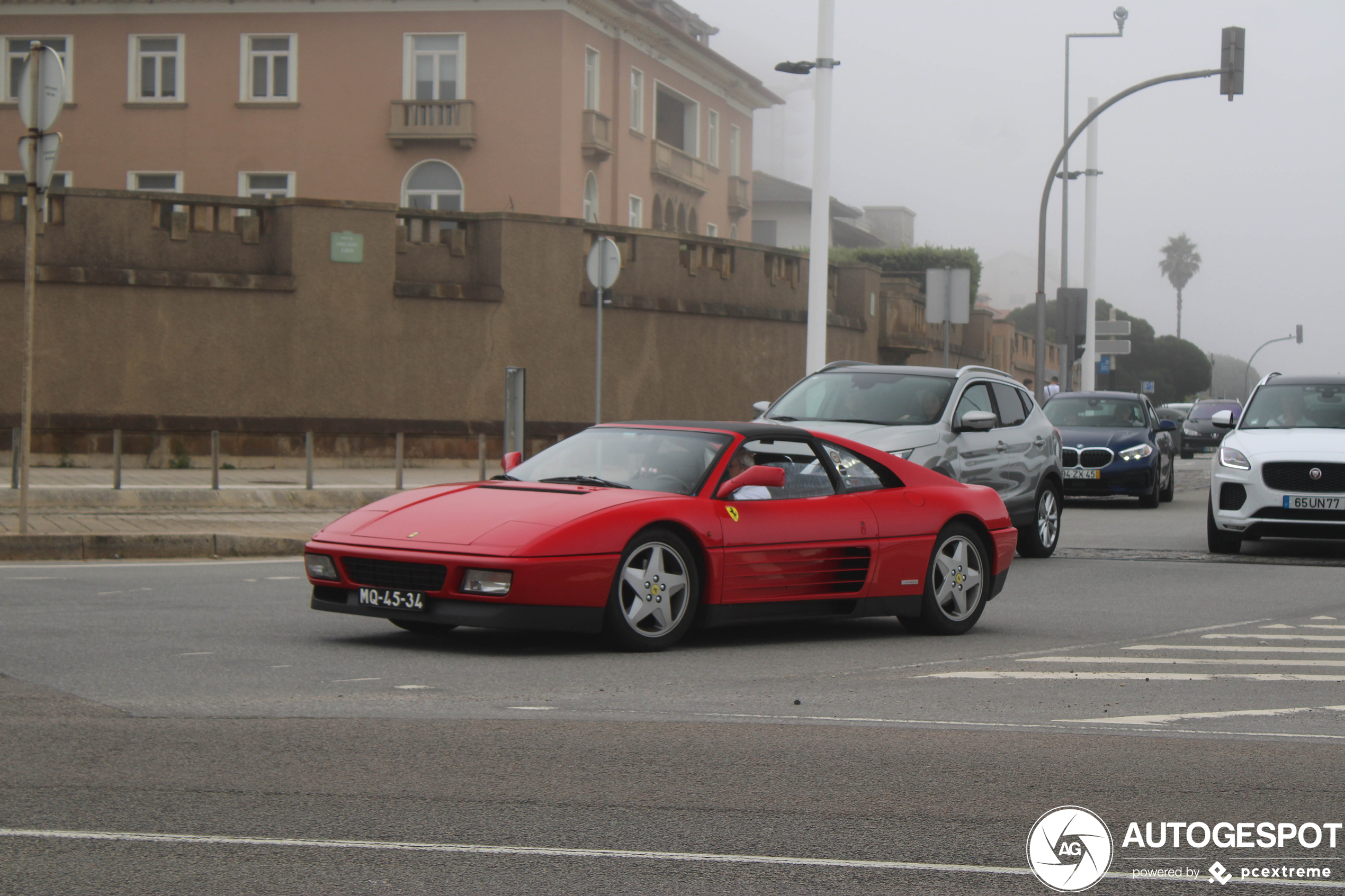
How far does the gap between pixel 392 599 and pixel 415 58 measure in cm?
3316

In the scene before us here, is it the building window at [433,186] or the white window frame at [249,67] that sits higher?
the white window frame at [249,67]

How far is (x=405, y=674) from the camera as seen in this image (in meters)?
7.89

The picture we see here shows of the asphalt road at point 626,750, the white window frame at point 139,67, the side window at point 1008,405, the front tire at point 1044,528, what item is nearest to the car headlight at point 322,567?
the asphalt road at point 626,750

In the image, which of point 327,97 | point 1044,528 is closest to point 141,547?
point 1044,528

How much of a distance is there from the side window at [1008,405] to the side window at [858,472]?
18.2ft

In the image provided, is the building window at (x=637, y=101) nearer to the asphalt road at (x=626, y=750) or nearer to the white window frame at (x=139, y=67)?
the white window frame at (x=139, y=67)

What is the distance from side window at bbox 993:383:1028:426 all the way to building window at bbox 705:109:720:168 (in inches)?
1357

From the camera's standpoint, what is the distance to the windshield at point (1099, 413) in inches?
947

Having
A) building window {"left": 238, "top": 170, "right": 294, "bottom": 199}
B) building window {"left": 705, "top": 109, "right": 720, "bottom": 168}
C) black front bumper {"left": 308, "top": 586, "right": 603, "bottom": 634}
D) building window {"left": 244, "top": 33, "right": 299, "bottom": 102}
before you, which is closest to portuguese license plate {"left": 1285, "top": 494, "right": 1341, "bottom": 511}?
black front bumper {"left": 308, "top": 586, "right": 603, "bottom": 634}

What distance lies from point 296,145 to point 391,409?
52.1ft

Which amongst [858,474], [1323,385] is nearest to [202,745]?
[858,474]

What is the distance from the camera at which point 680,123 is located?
48906 millimetres

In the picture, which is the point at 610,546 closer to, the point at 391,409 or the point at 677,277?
the point at 391,409

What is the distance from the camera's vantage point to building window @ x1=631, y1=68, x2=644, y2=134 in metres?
43.3
